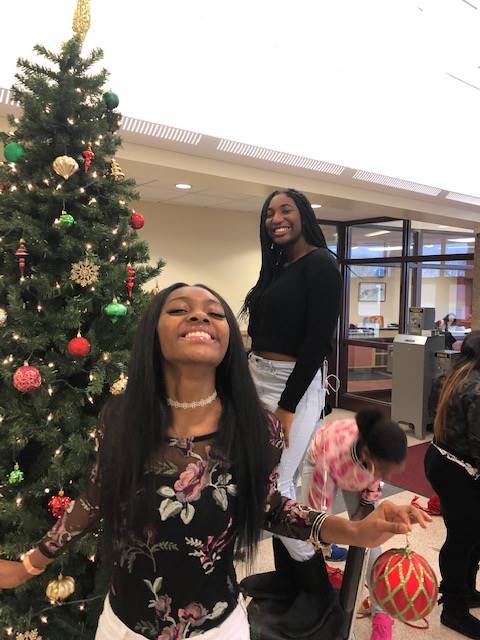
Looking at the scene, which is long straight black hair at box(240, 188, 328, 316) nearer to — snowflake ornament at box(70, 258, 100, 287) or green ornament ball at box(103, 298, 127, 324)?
green ornament ball at box(103, 298, 127, 324)

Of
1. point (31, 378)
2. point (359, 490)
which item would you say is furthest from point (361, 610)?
point (31, 378)

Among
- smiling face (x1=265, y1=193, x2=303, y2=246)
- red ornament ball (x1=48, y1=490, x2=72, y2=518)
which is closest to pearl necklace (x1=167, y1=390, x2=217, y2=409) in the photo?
red ornament ball (x1=48, y1=490, x2=72, y2=518)

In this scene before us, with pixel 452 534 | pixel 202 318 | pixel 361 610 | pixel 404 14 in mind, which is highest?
pixel 404 14

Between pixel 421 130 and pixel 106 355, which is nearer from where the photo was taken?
pixel 106 355

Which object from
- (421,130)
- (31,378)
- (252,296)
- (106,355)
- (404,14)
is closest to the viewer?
(31,378)

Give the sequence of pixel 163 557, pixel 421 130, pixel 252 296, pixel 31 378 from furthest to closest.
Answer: pixel 421 130 → pixel 252 296 → pixel 31 378 → pixel 163 557

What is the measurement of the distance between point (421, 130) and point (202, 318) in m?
3.93

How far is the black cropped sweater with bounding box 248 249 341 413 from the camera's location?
156 cm

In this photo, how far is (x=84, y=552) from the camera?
5.03 feet

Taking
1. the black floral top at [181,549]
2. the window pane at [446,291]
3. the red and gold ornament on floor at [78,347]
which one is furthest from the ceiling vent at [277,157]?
the window pane at [446,291]

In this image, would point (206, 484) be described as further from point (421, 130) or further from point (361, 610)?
point (421, 130)

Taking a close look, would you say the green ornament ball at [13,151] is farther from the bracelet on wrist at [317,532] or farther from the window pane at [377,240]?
the window pane at [377,240]

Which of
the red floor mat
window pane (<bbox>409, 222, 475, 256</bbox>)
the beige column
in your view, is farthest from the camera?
window pane (<bbox>409, 222, 475, 256</bbox>)

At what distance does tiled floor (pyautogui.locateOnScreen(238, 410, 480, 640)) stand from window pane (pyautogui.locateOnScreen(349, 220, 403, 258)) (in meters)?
3.77
